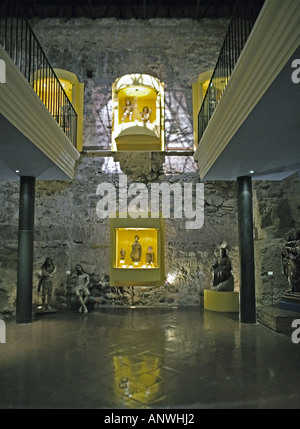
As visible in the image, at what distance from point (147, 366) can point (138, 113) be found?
833cm

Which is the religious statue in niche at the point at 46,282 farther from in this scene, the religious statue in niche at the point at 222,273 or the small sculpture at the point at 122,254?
the religious statue in niche at the point at 222,273

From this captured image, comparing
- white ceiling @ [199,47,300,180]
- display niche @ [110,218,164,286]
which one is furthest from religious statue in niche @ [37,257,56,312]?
white ceiling @ [199,47,300,180]

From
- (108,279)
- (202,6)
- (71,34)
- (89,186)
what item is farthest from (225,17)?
(108,279)

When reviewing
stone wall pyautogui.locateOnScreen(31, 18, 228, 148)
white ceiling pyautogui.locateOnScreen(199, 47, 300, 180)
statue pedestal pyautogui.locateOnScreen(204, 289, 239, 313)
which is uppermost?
stone wall pyautogui.locateOnScreen(31, 18, 228, 148)

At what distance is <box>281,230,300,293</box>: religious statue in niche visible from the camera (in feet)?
27.0

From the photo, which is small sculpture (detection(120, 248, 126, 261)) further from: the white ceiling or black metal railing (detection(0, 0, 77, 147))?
black metal railing (detection(0, 0, 77, 147))

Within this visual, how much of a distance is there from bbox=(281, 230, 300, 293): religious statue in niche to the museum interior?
33 millimetres

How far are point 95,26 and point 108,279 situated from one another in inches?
345

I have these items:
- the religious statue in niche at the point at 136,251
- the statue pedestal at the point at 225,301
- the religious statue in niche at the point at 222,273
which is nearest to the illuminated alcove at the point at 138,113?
the religious statue in niche at the point at 136,251

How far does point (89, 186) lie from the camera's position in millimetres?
11680

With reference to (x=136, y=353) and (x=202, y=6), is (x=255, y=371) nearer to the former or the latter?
(x=136, y=353)

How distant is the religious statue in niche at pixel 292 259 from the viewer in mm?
8234

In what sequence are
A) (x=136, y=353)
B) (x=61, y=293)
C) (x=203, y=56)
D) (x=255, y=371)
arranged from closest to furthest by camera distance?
1. (x=255, y=371)
2. (x=136, y=353)
3. (x=61, y=293)
4. (x=203, y=56)

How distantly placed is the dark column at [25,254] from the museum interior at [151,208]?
3 centimetres
